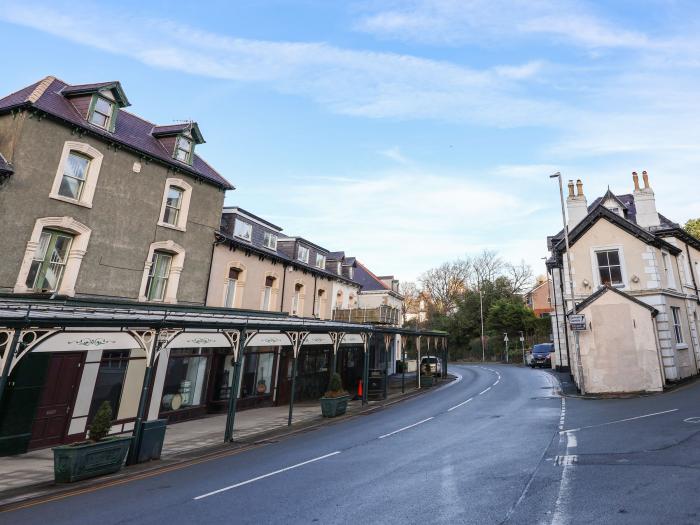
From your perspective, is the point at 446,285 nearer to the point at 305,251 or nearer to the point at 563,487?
the point at 305,251

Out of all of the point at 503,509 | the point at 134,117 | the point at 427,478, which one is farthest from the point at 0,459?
the point at 134,117

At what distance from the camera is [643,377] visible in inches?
697

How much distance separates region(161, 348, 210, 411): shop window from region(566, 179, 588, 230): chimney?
23896 millimetres

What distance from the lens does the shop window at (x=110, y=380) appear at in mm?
13719

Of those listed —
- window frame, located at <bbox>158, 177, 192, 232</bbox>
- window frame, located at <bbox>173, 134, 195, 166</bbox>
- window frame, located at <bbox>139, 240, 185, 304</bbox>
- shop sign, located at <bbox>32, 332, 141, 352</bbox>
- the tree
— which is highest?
the tree

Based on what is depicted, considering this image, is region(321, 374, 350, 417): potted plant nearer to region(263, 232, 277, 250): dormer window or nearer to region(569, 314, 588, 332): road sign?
region(263, 232, 277, 250): dormer window

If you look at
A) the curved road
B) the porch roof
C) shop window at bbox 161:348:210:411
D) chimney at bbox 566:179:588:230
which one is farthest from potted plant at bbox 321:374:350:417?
chimney at bbox 566:179:588:230

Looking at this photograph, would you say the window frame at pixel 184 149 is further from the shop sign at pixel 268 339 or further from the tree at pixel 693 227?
the tree at pixel 693 227

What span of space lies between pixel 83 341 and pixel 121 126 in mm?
11458

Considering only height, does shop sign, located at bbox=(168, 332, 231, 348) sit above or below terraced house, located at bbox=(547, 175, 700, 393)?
below

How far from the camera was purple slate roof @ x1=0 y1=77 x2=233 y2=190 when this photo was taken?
13.5 meters

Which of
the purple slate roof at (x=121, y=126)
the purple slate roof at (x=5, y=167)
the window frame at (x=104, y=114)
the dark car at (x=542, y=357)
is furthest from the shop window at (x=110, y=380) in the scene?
the dark car at (x=542, y=357)

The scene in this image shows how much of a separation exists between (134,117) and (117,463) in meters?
15.8

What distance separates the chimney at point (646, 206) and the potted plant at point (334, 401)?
66.2 ft
